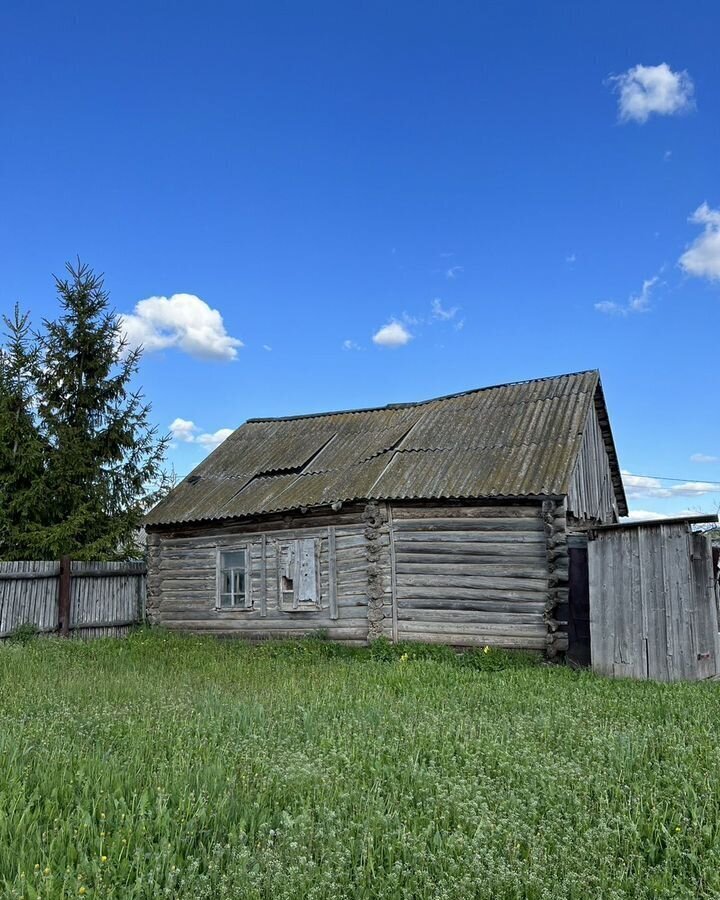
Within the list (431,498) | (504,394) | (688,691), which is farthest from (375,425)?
(688,691)

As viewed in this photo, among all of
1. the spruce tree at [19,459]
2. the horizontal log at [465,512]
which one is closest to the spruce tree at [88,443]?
the spruce tree at [19,459]

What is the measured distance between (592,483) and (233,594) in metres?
8.70

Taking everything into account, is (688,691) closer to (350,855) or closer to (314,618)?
(350,855)

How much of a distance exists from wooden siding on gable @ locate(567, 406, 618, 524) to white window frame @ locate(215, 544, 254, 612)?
24.2ft

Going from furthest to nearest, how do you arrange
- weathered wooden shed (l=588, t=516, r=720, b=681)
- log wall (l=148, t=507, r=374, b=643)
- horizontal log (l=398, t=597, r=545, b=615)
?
log wall (l=148, t=507, r=374, b=643) < horizontal log (l=398, t=597, r=545, b=615) < weathered wooden shed (l=588, t=516, r=720, b=681)

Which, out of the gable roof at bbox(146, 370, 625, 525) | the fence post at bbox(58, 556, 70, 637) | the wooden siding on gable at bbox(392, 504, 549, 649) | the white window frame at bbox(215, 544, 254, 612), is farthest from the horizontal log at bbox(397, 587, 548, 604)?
the fence post at bbox(58, 556, 70, 637)

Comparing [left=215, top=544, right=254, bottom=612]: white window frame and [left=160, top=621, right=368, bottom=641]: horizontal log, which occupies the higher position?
[left=215, top=544, right=254, bottom=612]: white window frame

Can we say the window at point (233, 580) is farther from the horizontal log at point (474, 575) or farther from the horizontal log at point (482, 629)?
the horizontal log at point (482, 629)

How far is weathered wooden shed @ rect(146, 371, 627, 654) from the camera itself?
45.2ft

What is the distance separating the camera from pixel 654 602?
1128 cm

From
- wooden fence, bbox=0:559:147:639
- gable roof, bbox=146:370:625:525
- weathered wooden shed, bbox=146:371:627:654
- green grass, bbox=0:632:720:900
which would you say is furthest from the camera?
wooden fence, bbox=0:559:147:639

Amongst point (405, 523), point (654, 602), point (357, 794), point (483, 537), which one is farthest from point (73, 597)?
point (357, 794)

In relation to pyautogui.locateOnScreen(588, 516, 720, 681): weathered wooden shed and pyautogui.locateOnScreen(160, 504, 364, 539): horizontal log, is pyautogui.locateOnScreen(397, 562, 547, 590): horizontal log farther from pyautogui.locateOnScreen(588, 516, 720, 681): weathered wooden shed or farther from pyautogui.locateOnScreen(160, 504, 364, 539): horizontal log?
pyautogui.locateOnScreen(588, 516, 720, 681): weathered wooden shed

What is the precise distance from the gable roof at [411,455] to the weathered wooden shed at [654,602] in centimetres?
198
